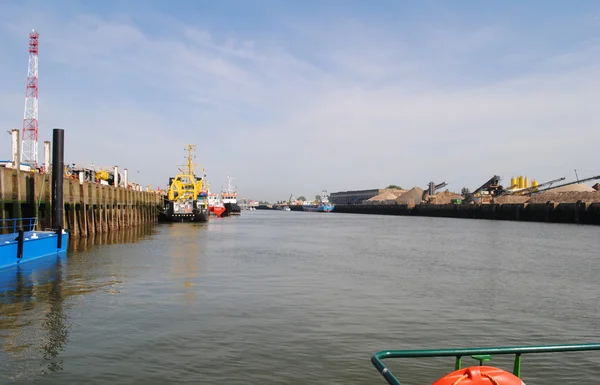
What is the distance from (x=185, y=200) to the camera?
89.3 metres

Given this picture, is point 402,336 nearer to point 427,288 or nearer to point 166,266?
point 427,288

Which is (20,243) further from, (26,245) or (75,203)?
(75,203)

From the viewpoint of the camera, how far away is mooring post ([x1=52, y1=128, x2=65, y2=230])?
30.4 meters

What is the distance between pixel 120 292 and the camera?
759 inches

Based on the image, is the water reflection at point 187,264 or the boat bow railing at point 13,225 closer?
Answer: the water reflection at point 187,264

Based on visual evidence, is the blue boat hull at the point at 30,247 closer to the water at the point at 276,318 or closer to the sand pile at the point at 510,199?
the water at the point at 276,318

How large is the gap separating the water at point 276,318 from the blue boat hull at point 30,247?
1.32m

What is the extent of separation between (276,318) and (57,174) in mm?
22083

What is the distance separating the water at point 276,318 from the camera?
10891 millimetres

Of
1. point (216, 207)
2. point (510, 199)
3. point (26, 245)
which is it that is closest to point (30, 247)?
point (26, 245)

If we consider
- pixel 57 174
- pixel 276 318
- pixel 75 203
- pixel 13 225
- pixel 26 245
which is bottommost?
pixel 276 318

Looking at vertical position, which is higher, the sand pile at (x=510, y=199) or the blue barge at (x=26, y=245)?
the sand pile at (x=510, y=199)

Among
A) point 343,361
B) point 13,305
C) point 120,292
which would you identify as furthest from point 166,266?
point 343,361

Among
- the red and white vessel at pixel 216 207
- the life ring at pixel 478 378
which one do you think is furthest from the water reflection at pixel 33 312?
the red and white vessel at pixel 216 207
